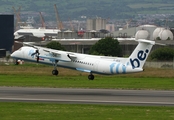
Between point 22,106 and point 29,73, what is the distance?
2134 inches

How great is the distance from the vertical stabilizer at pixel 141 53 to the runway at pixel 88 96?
991 cm

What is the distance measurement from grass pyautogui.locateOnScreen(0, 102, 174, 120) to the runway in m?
4.23

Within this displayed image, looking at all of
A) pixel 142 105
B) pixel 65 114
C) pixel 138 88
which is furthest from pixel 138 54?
pixel 65 114

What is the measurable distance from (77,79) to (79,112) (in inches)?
1738

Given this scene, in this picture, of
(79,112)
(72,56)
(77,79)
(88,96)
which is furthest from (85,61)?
(79,112)

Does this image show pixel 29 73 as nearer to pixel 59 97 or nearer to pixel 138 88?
pixel 138 88

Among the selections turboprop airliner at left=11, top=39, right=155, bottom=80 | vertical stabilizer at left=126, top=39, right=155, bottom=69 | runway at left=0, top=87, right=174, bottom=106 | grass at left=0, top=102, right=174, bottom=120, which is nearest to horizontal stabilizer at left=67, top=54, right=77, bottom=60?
turboprop airliner at left=11, top=39, right=155, bottom=80

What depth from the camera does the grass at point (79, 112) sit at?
45.3 meters

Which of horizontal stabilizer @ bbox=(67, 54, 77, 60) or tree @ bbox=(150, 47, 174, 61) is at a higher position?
horizontal stabilizer @ bbox=(67, 54, 77, 60)

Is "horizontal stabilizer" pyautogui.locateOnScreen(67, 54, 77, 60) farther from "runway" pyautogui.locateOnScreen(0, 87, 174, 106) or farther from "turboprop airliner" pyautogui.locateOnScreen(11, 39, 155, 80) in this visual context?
"runway" pyautogui.locateOnScreen(0, 87, 174, 106)

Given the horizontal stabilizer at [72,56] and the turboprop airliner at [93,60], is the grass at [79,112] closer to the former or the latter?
the turboprop airliner at [93,60]

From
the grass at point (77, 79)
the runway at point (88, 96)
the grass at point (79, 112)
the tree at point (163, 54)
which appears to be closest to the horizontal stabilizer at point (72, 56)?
the grass at point (77, 79)

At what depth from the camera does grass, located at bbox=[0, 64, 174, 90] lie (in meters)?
79.9

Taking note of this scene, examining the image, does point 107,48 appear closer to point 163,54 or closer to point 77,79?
point 163,54
